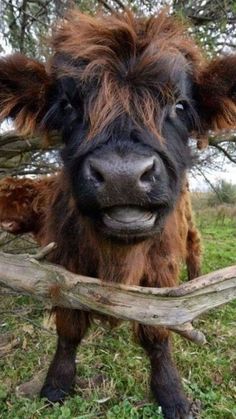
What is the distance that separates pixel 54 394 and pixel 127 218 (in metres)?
1.60

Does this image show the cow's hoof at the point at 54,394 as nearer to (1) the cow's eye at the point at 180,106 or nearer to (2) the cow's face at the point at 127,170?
(2) the cow's face at the point at 127,170

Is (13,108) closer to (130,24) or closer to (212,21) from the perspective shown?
(130,24)

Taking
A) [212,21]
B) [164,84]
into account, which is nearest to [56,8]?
[212,21]

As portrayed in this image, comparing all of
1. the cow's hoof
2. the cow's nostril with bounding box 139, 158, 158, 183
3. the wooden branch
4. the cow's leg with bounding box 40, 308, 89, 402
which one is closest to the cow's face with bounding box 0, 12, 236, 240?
the cow's nostril with bounding box 139, 158, 158, 183

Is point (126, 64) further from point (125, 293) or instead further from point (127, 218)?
point (125, 293)

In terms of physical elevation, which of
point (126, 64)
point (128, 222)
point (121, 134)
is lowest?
point (128, 222)

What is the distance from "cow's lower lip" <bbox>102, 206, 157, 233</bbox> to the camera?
203 centimetres

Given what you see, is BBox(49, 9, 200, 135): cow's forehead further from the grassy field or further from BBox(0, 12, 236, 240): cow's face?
the grassy field

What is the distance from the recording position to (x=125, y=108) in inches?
80.6

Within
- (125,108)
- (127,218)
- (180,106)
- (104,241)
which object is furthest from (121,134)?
(104,241)

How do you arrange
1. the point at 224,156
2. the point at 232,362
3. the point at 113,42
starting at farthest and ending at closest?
1. the point at 224,156
2. the point at 232,362
3. the point at 113,42

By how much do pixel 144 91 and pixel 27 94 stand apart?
793mm

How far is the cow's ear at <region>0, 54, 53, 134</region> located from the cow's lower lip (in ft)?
3.08

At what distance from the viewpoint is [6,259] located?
7.86 ft
